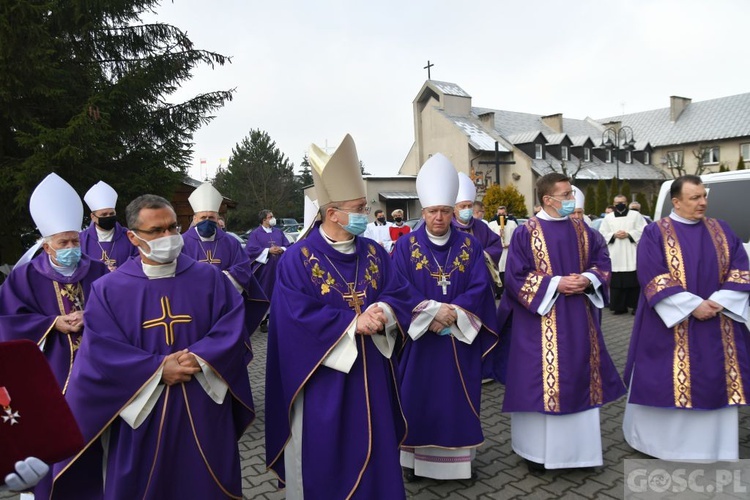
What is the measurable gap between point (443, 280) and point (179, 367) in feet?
7.36

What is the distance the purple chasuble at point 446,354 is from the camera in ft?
14.5

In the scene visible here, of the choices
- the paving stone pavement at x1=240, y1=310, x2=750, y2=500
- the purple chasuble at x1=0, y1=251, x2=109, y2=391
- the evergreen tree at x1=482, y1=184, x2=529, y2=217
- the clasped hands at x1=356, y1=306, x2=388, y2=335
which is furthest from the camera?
the evergreen tree at x1=482, y1=184, x2=529, y2=217

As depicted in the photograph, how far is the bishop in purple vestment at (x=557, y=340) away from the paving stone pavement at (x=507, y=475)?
150 mm

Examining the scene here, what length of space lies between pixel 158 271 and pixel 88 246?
3.72 metres

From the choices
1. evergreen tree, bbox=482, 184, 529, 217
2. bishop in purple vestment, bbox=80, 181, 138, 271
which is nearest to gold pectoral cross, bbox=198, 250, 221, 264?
bishop in purple vestment, bbox=80, 181, 138, 271

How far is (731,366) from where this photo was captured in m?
4.53

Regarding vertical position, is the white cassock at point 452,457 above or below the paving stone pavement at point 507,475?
above

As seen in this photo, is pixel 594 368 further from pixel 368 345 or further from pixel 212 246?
pixel 212 246

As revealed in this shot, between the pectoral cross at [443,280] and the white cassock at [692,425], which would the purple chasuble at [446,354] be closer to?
the pectoral cross at [443,280]

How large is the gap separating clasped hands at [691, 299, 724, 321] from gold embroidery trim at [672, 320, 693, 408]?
0.54 ft

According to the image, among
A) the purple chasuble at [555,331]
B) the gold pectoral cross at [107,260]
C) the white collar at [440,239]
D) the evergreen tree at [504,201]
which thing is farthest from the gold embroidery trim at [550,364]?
the evergreen tree at [504,201]

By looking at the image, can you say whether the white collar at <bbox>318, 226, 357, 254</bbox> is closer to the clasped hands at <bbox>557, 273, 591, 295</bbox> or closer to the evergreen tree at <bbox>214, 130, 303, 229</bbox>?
the clasped hands at <bbox>557, 273, 591, 295</bbox>

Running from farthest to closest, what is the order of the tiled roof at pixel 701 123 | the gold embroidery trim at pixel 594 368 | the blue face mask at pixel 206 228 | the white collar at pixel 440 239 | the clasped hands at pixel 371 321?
1. the tiled roof at pixel 701 123
2. the blue face mask at pixel 206 228
3. the white collar at pixel 440 239
4. the gold embroidery trim at pixel 594 368
5. the clasped hands at pixel 371 321

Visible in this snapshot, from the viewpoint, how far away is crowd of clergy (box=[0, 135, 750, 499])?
9.98 ft
